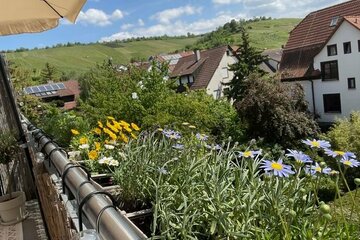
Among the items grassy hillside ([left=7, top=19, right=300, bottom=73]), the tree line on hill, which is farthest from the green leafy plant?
grassy hillside ([left=7, top=19, right=300, bottom=73])

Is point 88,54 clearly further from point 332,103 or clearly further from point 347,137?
point 347,137

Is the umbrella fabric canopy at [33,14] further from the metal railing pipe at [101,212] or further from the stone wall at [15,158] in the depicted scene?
the stone wall at [15,158]

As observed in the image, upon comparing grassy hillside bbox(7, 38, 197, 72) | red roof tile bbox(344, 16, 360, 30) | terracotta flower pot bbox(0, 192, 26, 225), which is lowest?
terracotta flower pot bbox(0, 192, 26, 225)

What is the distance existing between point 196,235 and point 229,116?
15.0 m

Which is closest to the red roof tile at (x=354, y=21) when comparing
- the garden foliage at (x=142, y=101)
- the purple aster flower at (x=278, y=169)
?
the garden foliage at (x=142, y=101)

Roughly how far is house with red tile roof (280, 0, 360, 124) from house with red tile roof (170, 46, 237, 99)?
19.6ft

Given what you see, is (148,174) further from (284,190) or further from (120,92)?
(120,92)

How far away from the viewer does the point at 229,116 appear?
16062 millimetres

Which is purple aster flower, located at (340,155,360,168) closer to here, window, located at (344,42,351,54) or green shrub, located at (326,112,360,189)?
green shrub, located at (326,112,360,189)

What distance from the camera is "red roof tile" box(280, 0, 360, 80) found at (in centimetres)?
2108

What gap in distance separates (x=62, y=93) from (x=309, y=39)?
89.5 ft

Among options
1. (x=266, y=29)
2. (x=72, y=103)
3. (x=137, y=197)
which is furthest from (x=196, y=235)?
(x=266, y=29)

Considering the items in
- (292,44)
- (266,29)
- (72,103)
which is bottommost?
(72,103)

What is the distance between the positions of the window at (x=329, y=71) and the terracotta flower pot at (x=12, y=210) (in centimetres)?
1938
